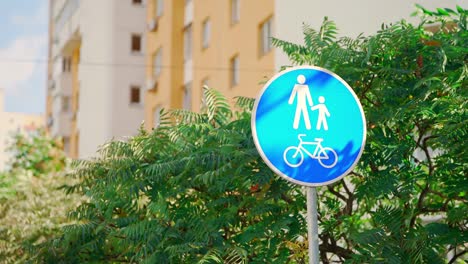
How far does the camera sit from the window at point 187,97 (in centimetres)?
3538

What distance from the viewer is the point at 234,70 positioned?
99.1 feet

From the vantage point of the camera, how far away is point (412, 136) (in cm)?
980

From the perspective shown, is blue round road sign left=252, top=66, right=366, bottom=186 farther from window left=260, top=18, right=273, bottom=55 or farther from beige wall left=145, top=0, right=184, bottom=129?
beige wall left=145, top=0, right=184, bottom=129

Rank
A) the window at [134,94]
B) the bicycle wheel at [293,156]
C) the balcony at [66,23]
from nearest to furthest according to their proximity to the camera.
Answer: the bicycle wheel at [293,156]
the window at [134,94]
the balcony at [66,23]

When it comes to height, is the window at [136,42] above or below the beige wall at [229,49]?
above

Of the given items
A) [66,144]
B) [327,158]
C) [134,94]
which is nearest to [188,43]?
[134,94]

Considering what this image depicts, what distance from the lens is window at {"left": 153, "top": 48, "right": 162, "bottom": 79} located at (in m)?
38.9

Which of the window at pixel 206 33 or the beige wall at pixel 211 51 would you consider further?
the window at pixel 206 33

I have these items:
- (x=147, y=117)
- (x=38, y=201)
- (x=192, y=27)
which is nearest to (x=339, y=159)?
(x=38, y=201)

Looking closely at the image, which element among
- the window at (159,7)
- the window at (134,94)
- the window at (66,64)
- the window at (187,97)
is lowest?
the window at (187,97)

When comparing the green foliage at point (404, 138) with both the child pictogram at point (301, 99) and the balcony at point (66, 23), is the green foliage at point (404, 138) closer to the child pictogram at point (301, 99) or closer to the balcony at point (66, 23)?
the child pictogram at point (301, 99)

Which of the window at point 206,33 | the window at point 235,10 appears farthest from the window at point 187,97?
the window at point 235,10

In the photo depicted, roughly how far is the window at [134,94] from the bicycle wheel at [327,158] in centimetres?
3859

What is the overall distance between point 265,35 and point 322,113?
2141 cm
